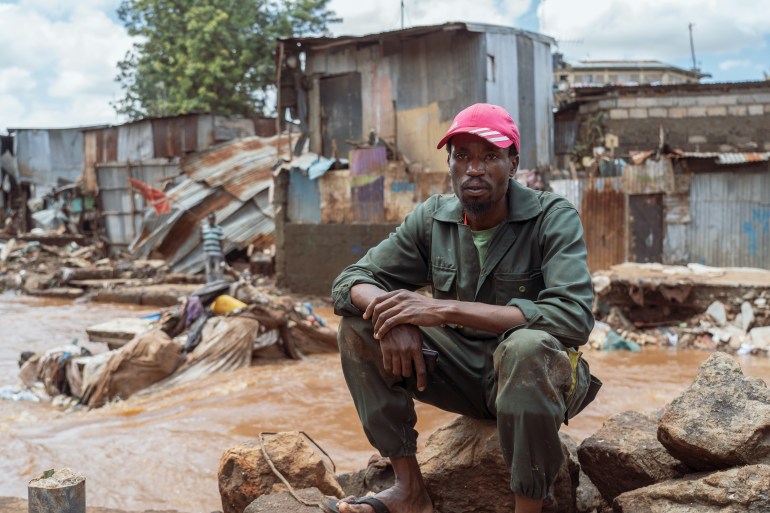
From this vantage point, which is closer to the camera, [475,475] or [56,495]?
[56,495]

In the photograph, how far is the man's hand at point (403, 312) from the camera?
7.57 feet

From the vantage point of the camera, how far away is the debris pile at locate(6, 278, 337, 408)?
704 centimetres

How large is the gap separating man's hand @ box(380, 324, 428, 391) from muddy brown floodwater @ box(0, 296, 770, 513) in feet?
8.03

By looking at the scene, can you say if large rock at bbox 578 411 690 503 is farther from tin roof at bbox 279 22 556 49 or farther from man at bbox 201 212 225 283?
man at bbox 201 212 225 283

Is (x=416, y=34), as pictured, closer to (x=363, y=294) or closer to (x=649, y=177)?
(x=649, y=177)

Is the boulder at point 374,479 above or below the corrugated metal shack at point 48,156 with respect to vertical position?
below

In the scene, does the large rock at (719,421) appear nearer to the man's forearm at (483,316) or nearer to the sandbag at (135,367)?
the man's forearm at (483,316)

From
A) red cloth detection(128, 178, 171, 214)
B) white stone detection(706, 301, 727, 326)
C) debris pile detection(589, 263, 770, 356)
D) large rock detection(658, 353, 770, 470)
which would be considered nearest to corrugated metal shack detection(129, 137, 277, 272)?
red cloth detection(128, 178, 171, 214)

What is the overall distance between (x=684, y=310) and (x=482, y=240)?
8259 mm

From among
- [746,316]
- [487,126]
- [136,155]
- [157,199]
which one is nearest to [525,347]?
[487,126]

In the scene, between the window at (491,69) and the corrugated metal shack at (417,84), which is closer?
the window at (491,69)

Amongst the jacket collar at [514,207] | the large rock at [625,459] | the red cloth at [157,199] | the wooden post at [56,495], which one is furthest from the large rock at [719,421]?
the red cloth at [157,199]

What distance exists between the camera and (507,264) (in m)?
2.56

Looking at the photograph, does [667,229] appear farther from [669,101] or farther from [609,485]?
[609,485]
